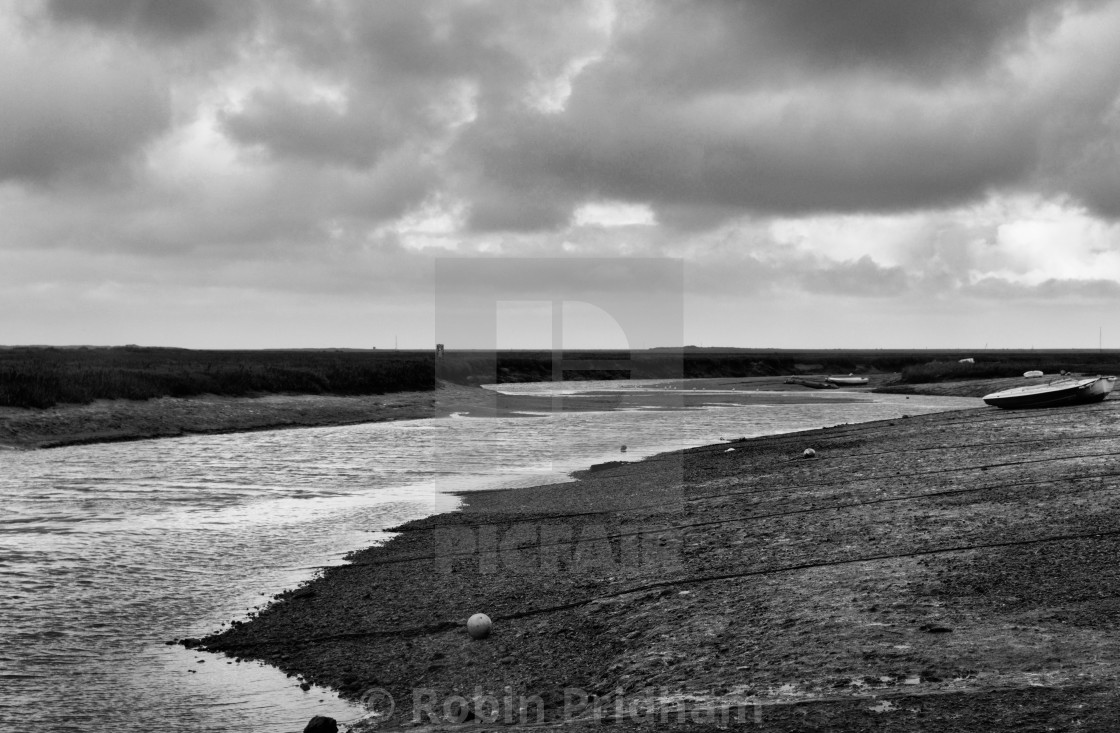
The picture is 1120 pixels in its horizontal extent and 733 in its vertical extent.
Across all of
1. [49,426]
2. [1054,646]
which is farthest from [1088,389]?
[49,426]

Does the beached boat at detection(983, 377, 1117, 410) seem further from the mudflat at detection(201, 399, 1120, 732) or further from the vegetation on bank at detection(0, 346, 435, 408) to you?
the vegetation on bank at detection(0, 346, 435, 408)

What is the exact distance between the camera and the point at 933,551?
33.7 feet

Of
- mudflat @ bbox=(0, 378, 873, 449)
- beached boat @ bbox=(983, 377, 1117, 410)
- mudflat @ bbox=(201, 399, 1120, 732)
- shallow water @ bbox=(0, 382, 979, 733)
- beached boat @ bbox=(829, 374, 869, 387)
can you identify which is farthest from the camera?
beached boat @ bbox=(829, 374, 869, 387)

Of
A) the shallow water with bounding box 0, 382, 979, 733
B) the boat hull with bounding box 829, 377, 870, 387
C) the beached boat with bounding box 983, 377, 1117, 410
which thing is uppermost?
the beached boat with bounding box 983, 377, 1117, 410

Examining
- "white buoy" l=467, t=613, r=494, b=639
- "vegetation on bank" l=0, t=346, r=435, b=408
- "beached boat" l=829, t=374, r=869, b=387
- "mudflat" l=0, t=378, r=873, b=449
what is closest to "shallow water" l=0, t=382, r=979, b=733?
"white buoy" l=467, t=613, r=494, b=639

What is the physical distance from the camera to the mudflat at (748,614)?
6254 mm

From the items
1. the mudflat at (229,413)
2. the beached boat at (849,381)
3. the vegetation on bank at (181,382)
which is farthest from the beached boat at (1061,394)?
the beached boat at (849,381)

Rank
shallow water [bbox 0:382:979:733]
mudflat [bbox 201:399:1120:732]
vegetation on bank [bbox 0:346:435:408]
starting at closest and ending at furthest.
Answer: mudflat [bbox 201:399:1120:732] → shallow water [bbox 0:382:979:733] → vegetation on bank [bbox 0:346:435:408]

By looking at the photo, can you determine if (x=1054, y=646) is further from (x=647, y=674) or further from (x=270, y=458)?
(x=270, y=458)

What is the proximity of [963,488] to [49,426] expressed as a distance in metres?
29.5

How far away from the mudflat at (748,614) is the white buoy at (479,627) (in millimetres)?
70

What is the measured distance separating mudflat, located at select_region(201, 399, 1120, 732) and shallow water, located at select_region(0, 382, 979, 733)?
72 cm

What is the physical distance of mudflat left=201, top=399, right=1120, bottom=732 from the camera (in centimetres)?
625

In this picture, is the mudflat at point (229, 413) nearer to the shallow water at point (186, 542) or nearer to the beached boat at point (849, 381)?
the shallow water at point (186, 542)
